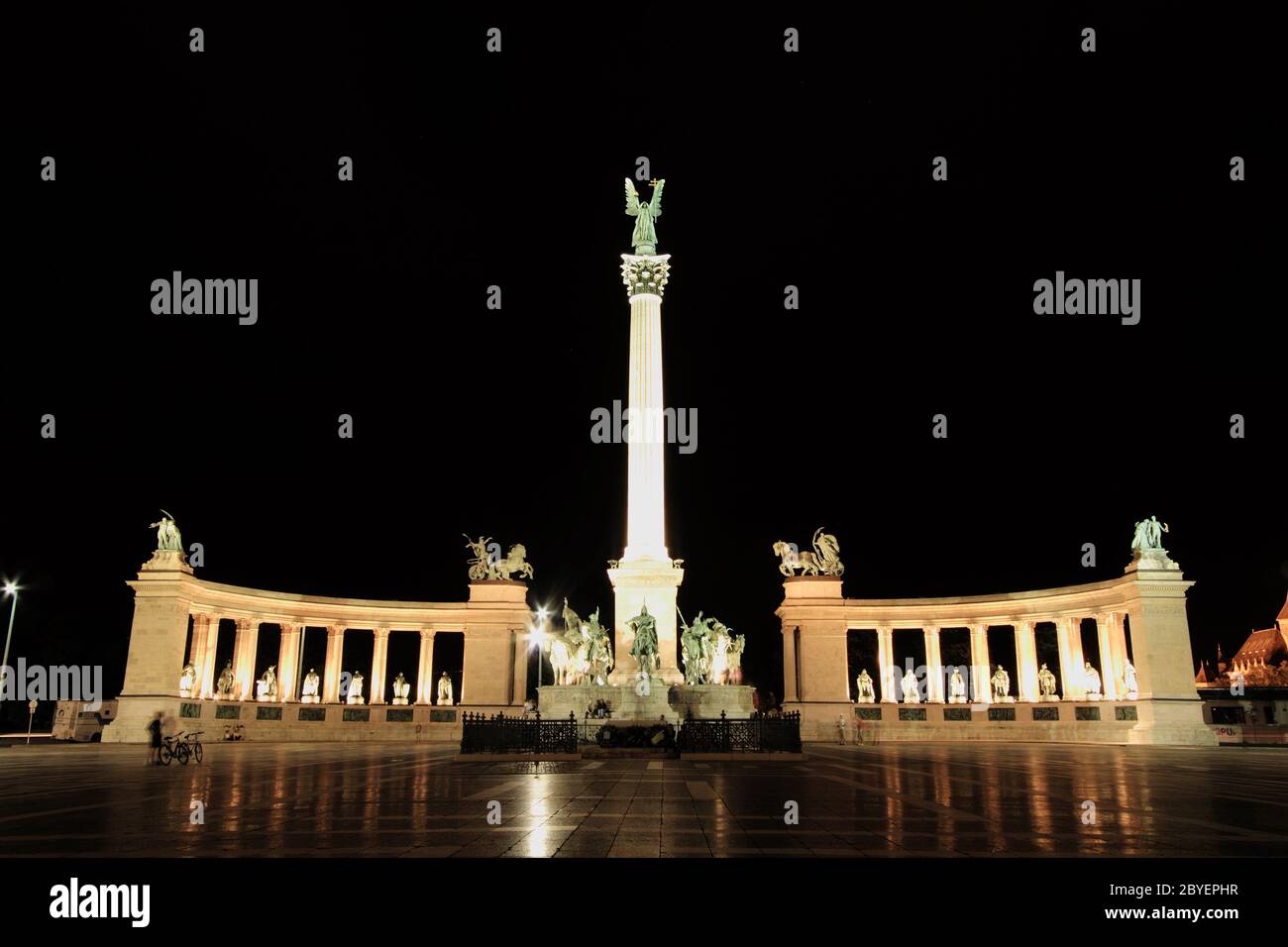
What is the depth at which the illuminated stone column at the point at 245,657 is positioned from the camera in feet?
198

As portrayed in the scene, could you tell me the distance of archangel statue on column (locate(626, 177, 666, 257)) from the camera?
56281 mm

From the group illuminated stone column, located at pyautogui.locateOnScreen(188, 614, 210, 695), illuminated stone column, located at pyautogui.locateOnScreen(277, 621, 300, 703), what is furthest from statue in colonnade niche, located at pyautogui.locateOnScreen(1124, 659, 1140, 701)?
illuminated stone column, located at pyautogui.locateOnScreen(188, 614, 210, 695)

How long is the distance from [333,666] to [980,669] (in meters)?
45.4

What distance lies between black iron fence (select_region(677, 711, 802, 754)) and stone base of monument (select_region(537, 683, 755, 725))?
9753mm

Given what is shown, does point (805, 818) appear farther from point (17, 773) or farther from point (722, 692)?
point (722, 692)

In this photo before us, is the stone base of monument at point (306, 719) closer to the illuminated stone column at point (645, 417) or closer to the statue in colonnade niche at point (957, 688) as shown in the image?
the illuminated stone column at point (645, 417)

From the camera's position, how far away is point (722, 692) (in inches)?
1780

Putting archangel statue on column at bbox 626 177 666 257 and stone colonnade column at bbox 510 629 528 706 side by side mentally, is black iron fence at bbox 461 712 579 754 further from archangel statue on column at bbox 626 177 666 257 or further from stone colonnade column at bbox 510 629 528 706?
archangel statue on column at bbox 626 177 666 257

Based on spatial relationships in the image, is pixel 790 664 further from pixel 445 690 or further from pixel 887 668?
pixel 445 690

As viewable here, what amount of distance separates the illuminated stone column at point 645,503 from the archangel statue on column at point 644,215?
1.34m
